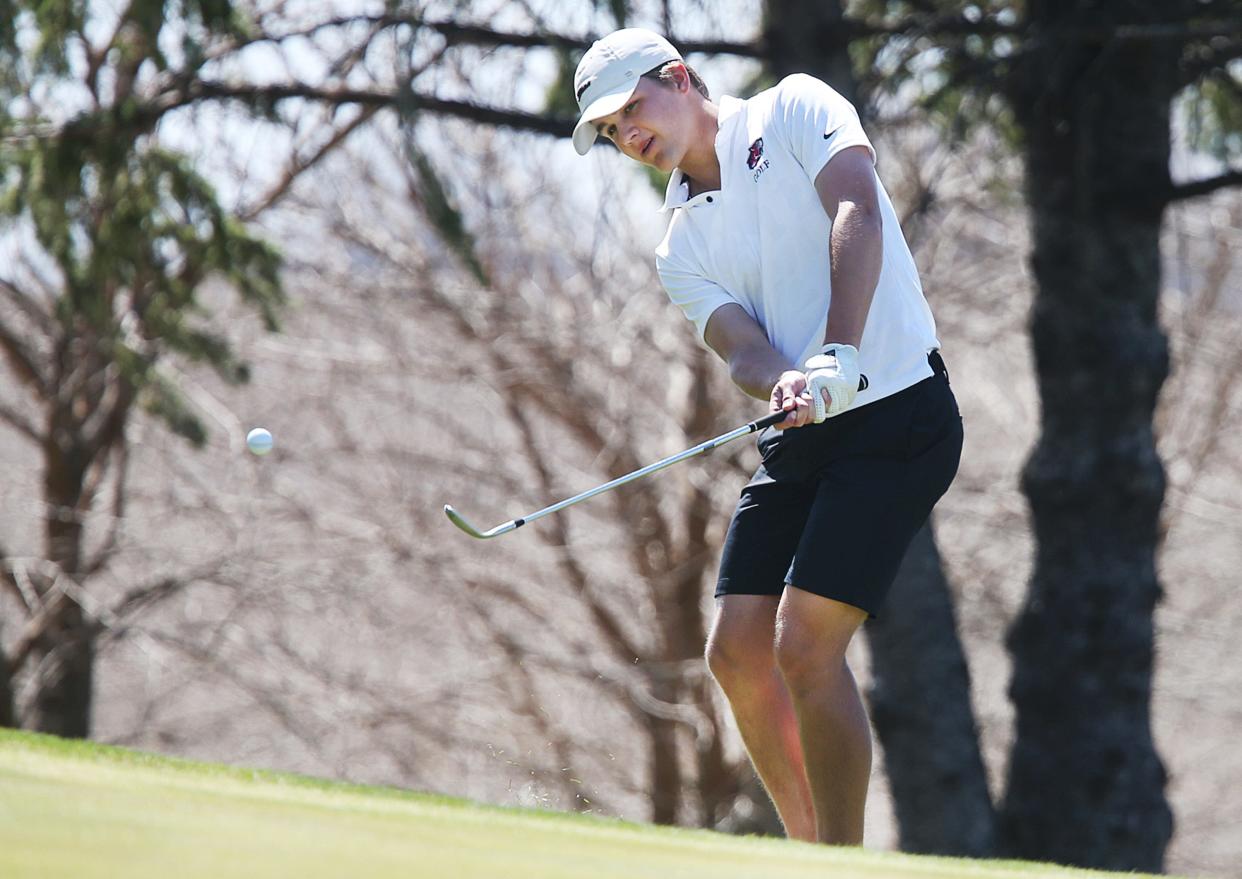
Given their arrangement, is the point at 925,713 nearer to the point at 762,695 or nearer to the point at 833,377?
the point at 762,695

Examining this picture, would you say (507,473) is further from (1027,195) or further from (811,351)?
(811,351)

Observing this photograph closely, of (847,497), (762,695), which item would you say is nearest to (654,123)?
(847,497)

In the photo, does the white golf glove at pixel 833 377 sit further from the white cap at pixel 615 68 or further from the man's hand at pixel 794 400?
the white cap at pixel 615 68

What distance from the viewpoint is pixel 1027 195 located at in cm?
896

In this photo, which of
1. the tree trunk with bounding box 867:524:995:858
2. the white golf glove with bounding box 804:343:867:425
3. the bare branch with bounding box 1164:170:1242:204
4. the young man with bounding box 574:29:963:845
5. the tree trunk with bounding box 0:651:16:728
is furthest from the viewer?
the tree trunk with bounding box 0:651:16:728

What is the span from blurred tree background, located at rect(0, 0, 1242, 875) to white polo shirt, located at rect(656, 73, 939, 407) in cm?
391

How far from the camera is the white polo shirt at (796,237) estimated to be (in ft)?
13.4

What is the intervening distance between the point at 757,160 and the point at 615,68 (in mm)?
405

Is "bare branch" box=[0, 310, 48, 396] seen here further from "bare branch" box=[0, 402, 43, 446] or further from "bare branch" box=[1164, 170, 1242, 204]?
"bare branch" box=[1164, 170, 1242, 204]

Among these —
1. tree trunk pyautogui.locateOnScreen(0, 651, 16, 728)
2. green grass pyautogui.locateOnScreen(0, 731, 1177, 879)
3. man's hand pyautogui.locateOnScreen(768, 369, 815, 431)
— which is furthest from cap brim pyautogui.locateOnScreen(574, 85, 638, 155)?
tree trunk pyautogui.locateOnScreen(0, 651, 16, 728)

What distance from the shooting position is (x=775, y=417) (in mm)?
3922

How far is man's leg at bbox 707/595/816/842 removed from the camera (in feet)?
13.7

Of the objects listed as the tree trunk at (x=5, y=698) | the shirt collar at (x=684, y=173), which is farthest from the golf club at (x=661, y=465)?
the tree trunk at (x=5, y=698)

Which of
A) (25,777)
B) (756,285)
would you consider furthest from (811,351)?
(25,777)
